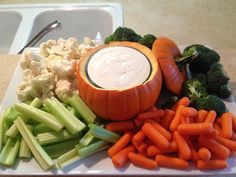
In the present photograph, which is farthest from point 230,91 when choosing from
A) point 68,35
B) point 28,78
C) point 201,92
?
point 68,35

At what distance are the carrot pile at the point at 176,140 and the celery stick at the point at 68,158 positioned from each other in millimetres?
76

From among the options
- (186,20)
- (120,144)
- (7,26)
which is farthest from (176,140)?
(7,26)

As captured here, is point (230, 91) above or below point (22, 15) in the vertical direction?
above

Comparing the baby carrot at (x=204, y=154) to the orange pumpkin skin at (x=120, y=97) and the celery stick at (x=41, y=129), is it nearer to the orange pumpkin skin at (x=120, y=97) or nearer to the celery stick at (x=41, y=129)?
the orange pumpkin skin at (x=120, y=97)

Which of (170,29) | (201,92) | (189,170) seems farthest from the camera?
(170,29)

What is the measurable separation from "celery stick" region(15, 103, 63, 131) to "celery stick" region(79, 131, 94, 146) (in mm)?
57

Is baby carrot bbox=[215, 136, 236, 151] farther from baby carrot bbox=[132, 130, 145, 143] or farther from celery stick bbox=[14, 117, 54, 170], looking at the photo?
celery stick bbox=[14, 117, 54, 170]

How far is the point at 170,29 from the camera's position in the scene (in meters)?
1.40

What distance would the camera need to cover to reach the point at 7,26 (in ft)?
5.03

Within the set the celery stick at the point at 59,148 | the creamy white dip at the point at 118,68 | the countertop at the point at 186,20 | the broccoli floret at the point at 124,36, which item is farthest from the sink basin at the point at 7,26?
the celery stick at the point at 59,148

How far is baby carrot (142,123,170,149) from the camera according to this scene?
27.2 inches

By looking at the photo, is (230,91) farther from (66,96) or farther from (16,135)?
(16,135)

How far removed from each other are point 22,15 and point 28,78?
26.1 inches

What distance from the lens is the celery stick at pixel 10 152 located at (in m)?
0.71
